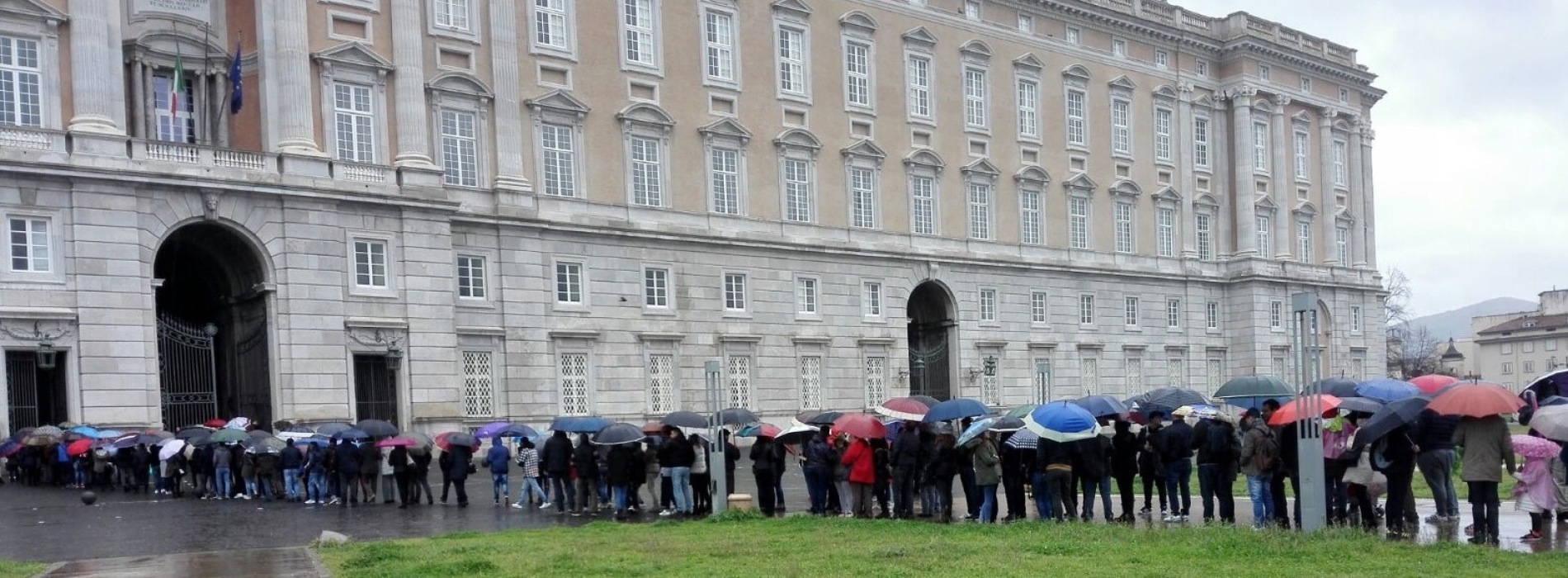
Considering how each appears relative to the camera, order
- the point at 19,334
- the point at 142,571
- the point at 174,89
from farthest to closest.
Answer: the point at 174,89, the point at 19,334, the point at 142,571

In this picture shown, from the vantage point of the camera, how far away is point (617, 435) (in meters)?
27.7

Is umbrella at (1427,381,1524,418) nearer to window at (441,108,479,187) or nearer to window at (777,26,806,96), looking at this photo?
window at (441,108,479,187)

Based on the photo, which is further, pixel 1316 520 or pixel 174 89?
pixel 174 89

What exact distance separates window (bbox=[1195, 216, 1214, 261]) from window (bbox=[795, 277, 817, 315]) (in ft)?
78.1

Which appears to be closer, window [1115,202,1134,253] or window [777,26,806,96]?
window [777,26,806,96]

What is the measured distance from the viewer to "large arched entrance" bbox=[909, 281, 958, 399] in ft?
196

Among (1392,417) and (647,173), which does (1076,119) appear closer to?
(647,173)

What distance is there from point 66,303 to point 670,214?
18894 millimetres

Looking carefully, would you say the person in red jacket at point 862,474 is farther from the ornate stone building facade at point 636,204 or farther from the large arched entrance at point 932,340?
the large arched entrance at point 932,340

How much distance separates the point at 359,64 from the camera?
41719mm

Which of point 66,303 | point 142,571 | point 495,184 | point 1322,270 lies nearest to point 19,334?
point 66,303

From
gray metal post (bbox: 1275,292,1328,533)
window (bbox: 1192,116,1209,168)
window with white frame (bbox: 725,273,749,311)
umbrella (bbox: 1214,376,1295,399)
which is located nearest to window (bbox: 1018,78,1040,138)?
window (bbox: 1192,116,1209,168)

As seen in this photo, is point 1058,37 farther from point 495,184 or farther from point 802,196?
point 495,184

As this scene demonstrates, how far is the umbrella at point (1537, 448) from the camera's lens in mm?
20469
